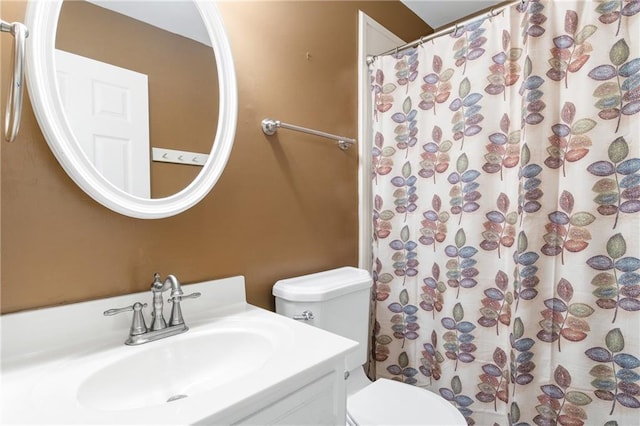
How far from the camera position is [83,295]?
82 cm

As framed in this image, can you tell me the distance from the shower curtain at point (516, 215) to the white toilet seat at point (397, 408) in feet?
0.10

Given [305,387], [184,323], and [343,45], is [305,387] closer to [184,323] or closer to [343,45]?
[184,323]

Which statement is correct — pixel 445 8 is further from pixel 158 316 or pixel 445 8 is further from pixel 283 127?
pixel 158 316

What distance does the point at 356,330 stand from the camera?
4.25ft

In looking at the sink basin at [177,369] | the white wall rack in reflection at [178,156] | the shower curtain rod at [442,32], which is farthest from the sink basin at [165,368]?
the shower curtain rod at [442,32]

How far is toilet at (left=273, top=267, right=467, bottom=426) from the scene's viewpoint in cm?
112

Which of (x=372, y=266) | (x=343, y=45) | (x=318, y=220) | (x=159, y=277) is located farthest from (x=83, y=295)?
(x=343, y=45)

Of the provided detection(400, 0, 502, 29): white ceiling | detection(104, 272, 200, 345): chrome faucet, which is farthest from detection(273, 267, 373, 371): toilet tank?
detection(400, 0, 502, 29): white ceiling

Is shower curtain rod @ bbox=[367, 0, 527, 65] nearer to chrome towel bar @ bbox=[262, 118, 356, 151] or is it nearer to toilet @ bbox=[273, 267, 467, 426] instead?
chrome towel bar @ bbox=[262, 118, 356, 151]

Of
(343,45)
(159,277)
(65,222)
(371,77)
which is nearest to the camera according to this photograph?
(65,222)

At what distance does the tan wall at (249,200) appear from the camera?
75cm

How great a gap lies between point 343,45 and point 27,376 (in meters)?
1.58

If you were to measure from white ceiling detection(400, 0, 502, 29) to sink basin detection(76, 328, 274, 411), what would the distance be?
6.58 feet

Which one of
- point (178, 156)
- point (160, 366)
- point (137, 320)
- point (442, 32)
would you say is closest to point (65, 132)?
point (178, 156)
